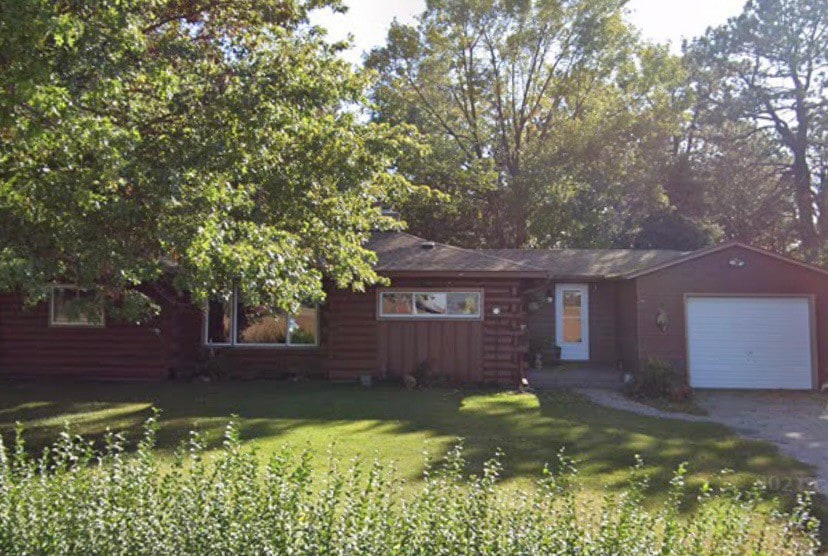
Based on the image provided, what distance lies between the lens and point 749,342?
49.6 ft

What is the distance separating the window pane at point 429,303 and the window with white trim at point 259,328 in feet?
7.96

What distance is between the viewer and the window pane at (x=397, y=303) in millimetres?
14734

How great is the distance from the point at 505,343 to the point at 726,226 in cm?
2206

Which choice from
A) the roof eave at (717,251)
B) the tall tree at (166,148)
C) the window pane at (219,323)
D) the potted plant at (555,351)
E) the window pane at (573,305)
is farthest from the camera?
the window pane at (573,305)

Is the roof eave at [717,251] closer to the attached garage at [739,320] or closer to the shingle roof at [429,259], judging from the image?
the attached garage at [739,320]

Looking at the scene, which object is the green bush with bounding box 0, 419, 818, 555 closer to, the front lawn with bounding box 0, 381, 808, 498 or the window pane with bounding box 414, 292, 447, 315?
the front lawn with bounding box 0, 381, 808, 498

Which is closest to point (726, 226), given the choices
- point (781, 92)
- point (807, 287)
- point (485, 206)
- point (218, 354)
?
point (781, 92)

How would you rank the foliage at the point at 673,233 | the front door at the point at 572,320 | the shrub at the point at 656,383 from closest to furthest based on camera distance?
the shrub at the point at 656,383
the front door at the point at 572,320
the foliage at the point at 673,233

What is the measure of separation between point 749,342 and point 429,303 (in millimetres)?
7423

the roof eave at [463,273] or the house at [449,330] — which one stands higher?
the roof eave at [463,273]

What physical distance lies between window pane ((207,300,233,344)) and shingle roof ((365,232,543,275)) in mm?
3728

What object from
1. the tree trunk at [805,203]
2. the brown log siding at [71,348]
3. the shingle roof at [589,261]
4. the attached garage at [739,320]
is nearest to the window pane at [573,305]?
the shingle roof at [589,261]

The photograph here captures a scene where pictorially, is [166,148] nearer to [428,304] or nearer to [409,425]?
[409,425]

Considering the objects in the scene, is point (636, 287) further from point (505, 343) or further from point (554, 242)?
point (554, 242)
